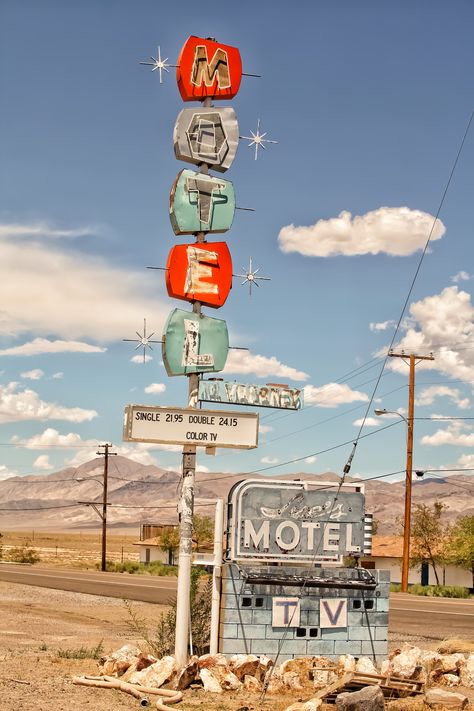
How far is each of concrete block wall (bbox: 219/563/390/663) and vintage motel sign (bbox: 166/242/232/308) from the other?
4.67 meters

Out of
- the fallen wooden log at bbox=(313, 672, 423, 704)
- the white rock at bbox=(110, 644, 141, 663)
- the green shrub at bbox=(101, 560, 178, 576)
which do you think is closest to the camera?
→ the fallen wooden log at bbox=(313, 672, 423, 704)

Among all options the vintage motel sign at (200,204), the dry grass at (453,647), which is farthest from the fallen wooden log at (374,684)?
the vintage motel sign at (200,204)

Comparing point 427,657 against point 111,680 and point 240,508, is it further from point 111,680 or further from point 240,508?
point 111,680

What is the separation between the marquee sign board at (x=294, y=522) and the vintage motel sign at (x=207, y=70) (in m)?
6.95

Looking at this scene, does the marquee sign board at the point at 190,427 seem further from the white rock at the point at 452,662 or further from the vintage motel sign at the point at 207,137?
the white rock at the point at 452,662

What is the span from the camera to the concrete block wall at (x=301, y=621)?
15.5 meters

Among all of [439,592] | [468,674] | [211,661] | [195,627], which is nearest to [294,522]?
[195,627]

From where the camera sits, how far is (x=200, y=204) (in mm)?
16734

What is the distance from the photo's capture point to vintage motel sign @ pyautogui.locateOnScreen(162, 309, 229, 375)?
648 inches

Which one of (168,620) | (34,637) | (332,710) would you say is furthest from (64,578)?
(332,710)

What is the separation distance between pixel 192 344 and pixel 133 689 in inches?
227

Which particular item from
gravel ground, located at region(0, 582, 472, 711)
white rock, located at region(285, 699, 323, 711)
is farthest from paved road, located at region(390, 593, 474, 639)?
white rock, located at region(285, 699, 323, 711)

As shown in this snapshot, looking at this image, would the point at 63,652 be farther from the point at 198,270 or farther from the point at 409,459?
the point at 409,459

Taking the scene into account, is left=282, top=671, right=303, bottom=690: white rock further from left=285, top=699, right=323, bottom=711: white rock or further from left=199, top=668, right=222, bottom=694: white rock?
left=285, top=699, right=323, bottom=711: white rock
